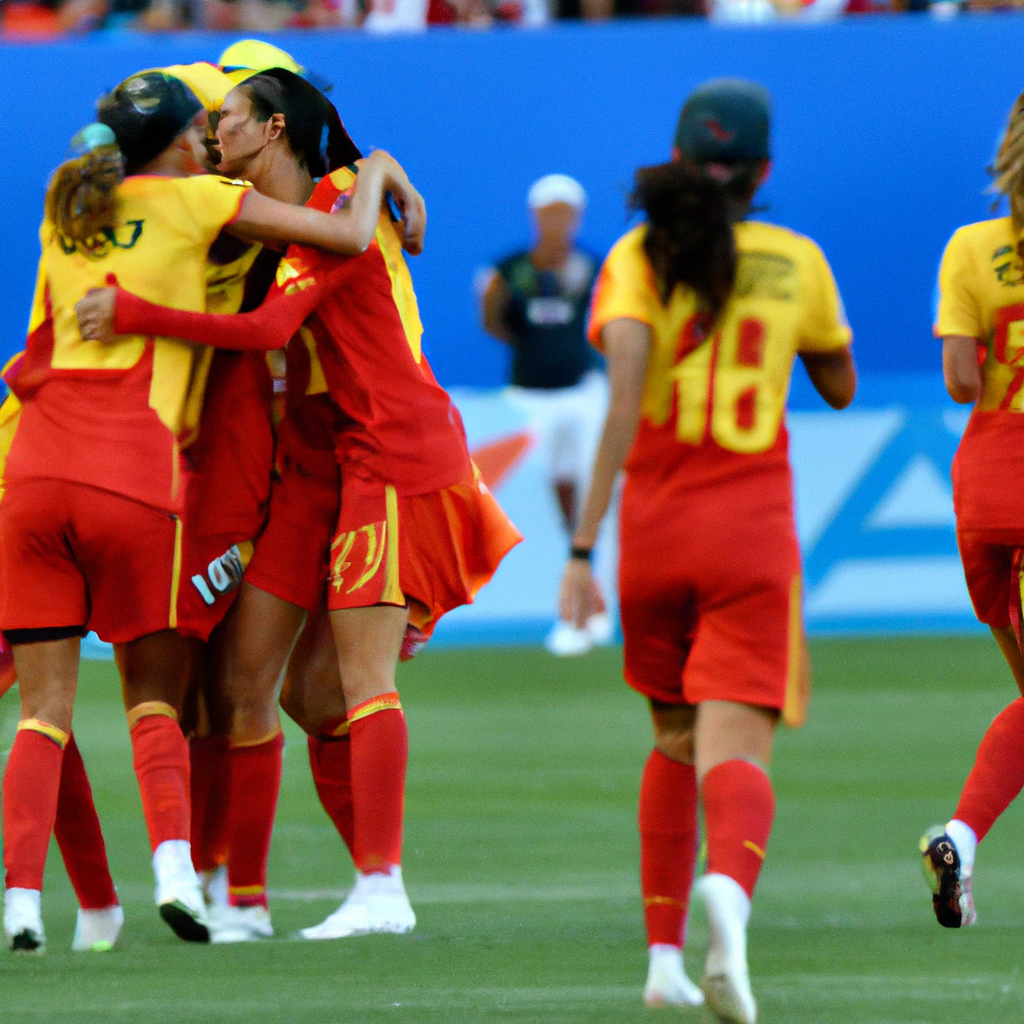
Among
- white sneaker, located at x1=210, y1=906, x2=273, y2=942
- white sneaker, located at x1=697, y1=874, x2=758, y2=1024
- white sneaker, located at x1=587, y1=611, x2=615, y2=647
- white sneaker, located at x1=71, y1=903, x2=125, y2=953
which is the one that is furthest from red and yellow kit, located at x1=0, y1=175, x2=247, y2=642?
white sneaker, located at x1=587, y1=611, x2=615, y2=647

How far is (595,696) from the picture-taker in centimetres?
908

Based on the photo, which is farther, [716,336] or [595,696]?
[595,696]

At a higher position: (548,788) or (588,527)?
(588,527)

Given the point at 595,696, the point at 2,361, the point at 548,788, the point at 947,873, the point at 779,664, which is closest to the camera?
the point at 779,664

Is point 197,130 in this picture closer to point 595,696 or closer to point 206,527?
point 206,527

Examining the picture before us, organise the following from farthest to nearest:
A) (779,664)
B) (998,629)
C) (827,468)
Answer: (827,468), (998,629), (779,664)

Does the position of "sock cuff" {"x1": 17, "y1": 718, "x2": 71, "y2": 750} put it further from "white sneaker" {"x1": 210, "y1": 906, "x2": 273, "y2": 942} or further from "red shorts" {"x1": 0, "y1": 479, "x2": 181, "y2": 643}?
"white sneaker" {"x1": 210, "y1": 906, "x2": 273, "y2": 942}

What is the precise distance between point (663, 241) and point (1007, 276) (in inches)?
51.7

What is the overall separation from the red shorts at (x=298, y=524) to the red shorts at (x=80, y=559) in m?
0.39

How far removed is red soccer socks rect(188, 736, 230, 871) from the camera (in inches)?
187

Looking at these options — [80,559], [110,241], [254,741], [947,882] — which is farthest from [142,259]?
[947,882]

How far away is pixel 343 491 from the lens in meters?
4.62

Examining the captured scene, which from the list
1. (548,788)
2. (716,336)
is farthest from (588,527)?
(548,788)

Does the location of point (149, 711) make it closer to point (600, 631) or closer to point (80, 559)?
point (80, 559)
